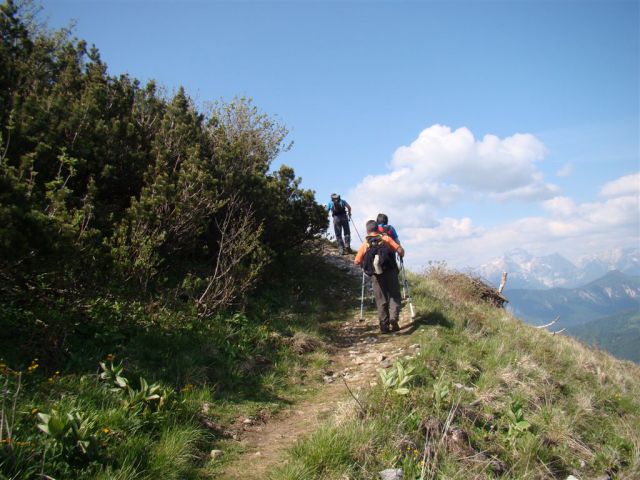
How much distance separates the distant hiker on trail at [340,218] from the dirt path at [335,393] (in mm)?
5223

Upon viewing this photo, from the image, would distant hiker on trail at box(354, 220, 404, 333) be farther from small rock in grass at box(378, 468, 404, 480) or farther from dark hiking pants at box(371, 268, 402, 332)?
small rock in grass at box(378, 468, 404, 480)

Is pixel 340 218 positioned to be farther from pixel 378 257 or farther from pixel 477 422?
pixel 477 422

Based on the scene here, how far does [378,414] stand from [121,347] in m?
3.63

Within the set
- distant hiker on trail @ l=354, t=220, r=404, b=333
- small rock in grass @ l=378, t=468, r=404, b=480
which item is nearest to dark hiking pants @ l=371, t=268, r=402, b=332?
distant hiker on trail @ l=354, t=220, r=404, b=333

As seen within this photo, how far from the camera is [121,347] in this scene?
17.7 feet


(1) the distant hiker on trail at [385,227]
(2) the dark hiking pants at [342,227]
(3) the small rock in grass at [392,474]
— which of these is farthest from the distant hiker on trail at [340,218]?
(3) the small rock in grass at [392,474]

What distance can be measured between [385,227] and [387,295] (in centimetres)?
174

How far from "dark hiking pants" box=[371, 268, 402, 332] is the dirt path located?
0.36 m

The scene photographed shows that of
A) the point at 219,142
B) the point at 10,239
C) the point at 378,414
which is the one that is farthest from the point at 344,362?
the point at 219,142

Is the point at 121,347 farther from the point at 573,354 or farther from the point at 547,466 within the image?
the point at 573,354

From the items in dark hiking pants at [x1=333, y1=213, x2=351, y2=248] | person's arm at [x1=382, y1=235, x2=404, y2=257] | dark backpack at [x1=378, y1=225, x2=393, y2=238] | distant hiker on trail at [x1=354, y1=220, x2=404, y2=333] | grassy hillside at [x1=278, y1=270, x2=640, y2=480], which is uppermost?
dark hiking pants at [x1=333, y1=213, x2=351, y2=248]

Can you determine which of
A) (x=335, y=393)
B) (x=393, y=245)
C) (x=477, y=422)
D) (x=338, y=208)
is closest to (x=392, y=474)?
(x=477, y=422)

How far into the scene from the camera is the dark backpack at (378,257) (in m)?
8.74

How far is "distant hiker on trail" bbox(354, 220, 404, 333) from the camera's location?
28.9ft
